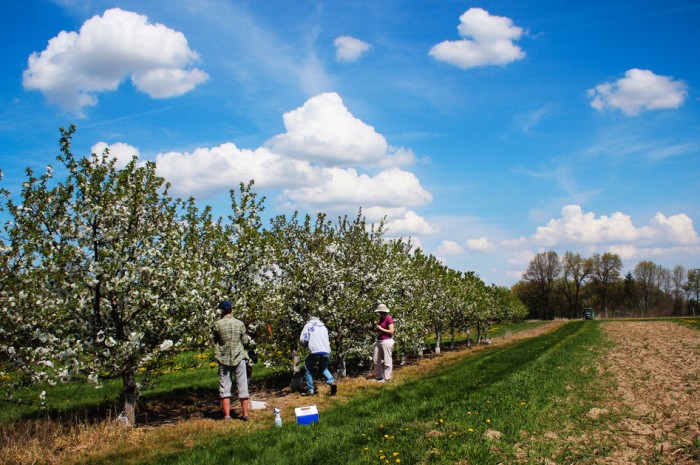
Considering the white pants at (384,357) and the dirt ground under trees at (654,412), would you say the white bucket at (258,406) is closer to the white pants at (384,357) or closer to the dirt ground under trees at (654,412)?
the white pants at (384,357)

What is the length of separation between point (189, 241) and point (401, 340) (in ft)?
37.9

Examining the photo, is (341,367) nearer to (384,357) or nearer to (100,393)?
(384,357)

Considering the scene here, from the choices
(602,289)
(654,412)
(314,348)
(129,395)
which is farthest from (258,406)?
(602,289)

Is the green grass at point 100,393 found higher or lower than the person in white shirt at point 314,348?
lower

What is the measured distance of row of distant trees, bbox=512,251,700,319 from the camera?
104812mm

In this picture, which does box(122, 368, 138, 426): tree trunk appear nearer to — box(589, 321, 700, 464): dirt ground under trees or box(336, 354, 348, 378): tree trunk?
box(336, 354, 348, 378): tree trunk

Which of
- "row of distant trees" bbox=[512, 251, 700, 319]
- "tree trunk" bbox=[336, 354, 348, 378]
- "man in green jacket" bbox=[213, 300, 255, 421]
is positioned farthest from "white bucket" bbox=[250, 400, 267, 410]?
"row of distant trees" bbox=[512, 251, 700, 319]

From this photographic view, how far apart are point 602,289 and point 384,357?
107 m

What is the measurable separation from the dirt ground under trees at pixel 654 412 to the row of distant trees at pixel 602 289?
99.2 m

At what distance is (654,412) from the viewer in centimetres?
942

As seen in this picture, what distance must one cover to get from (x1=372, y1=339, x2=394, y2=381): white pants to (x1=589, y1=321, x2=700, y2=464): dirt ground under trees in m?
6.56

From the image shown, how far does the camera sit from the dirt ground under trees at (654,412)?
6914mm

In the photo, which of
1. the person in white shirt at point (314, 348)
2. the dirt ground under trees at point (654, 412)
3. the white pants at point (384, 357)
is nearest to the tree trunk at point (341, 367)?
the white pants at point (384, 357)

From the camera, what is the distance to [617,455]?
6.86 metres
